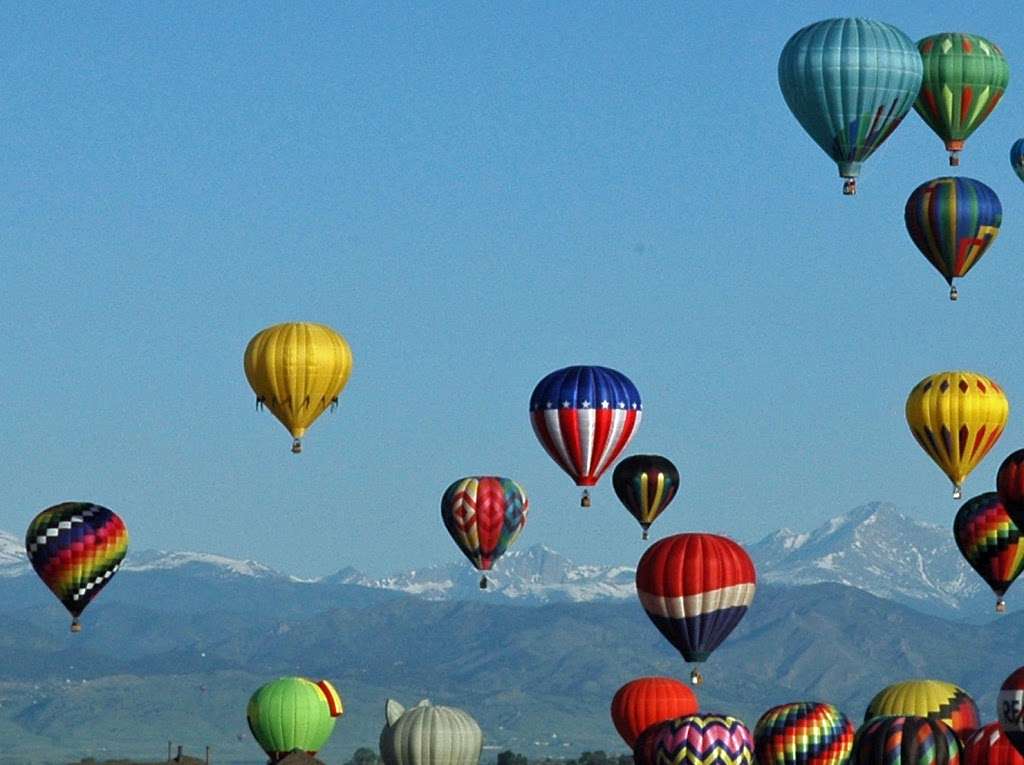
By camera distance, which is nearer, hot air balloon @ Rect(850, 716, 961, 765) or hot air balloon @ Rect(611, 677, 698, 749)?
hot air balloon @ Rect(850, 716, 961, 765)

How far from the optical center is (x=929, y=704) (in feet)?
307

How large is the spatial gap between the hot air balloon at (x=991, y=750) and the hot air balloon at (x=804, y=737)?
40.9 ft

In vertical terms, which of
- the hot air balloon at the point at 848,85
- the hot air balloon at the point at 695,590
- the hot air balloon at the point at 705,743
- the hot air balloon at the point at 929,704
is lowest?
the hot air balloon at the point at 705,743

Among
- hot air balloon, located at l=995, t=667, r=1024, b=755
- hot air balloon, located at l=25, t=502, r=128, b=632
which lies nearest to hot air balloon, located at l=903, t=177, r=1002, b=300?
hot air balloon, located at l=995, t=667, r=1024, b=755

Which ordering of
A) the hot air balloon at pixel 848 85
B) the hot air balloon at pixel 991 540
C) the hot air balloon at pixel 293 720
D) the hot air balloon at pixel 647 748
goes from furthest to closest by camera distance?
the hot air balloon at pixel 293 720 < the hot air balloon at pixel 991 540 < the hot air balloon at pixel 647 748 < the hot air balloon at pixel 848 85

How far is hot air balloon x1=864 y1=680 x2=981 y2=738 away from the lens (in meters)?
91.9

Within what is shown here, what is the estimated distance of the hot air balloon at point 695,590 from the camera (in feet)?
290

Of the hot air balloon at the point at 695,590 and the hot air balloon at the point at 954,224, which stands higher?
the hot air balloon at the point at 954,224

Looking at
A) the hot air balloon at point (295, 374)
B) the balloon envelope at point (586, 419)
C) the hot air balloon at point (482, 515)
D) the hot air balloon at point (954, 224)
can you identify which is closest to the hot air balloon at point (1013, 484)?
the hot air balloon at point (954, 224)

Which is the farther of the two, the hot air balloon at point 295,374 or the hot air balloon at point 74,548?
the hot air balloon at point 74,548

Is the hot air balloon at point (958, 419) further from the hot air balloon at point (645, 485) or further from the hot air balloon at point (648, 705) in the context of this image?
the hot air balloon at point (648, 705)

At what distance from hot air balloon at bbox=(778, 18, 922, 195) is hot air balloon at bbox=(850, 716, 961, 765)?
17674 mm

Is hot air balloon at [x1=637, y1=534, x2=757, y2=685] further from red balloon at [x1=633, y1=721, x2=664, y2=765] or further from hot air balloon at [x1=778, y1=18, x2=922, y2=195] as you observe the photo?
hot air balloon at [x1=778, y1=18, x2=922, y2=195]

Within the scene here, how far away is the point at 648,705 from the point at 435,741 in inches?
472
